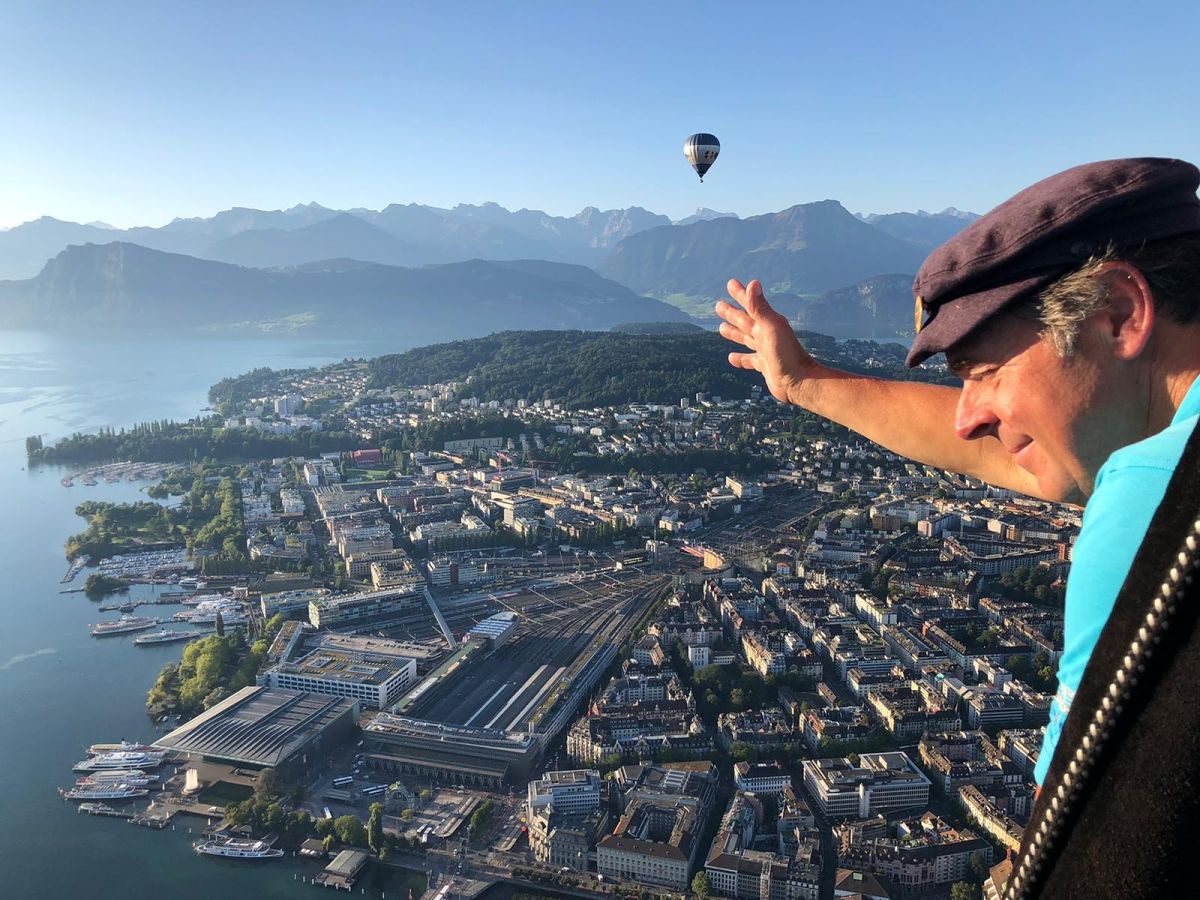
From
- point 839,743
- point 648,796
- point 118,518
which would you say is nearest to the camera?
point 648,796

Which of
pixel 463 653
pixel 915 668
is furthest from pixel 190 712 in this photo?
pixel 915 668

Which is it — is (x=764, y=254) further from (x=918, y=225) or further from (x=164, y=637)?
(x=164, y=637)

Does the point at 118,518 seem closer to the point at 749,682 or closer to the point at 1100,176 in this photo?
the point at 749,682

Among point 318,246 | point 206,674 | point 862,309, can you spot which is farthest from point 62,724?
point 318,246

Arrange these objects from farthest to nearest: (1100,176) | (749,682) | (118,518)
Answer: (118,518)
(749,682)
(1100,176)

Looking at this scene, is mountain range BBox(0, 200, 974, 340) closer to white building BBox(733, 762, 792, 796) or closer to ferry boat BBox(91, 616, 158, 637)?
ferry boat BBox(91, 616, 158, 637)

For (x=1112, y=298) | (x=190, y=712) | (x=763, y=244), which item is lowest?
(x=190, y=712)
